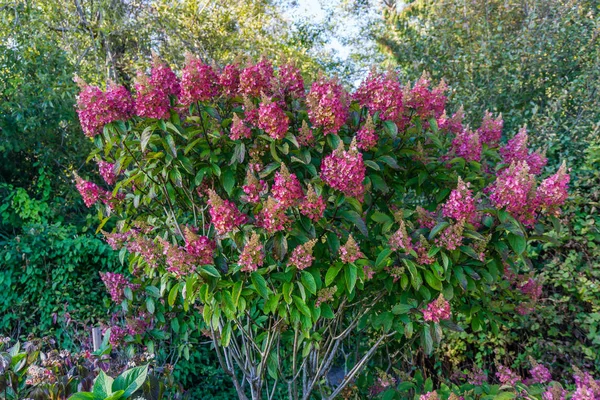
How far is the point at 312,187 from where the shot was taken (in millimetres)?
1841

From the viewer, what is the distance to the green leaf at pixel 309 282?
1.87m

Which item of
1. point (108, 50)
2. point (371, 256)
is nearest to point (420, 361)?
point (371, 256)

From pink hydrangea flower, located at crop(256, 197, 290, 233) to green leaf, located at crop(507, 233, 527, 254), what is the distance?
0.92 m

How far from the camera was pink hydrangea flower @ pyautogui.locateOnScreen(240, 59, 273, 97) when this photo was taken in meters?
1.99

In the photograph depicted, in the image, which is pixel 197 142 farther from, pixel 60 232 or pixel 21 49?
pixel 21 49

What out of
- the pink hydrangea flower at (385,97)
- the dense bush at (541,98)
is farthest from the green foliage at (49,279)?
the dense bush at (541,98)

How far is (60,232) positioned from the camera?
4.07 m

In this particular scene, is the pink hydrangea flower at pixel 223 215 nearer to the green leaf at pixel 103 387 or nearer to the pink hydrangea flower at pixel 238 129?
the pink hydrangea flower at pixel 238 129

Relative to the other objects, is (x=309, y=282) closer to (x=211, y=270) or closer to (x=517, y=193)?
(x=211, y=270)

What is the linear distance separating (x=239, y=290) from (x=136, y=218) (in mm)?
1036

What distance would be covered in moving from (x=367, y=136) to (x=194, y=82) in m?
0.75

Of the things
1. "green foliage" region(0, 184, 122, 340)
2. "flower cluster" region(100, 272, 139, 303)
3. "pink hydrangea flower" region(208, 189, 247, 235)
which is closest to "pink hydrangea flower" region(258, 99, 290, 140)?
"pink hydrangea flower" region(208, 189, 247, 235)

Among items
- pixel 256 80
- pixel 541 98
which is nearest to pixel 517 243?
pixel 256 80

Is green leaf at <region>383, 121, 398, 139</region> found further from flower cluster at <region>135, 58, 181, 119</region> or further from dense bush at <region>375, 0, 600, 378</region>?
dense bush at <region>375, 0, 600, 378</region>
